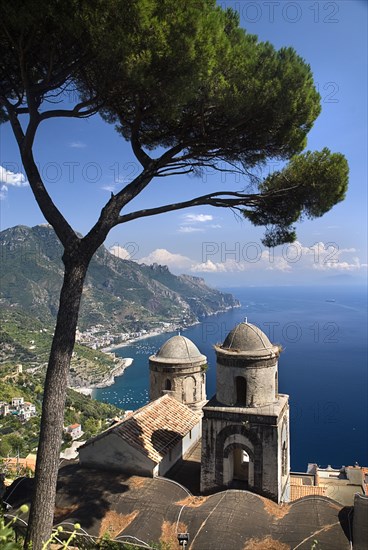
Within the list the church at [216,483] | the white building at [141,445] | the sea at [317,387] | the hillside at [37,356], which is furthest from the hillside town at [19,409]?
the church at [216,483]

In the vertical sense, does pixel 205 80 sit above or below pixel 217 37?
below

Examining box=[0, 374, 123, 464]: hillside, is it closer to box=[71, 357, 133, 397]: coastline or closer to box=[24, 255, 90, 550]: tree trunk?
box=[71, 357, 133, 397]: coastline

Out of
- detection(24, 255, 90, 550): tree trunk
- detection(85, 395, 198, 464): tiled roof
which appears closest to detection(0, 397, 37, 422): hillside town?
detection(85, 395, 198, 464): tiled roof

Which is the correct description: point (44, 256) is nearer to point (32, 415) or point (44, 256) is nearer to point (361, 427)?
point (32, 415)

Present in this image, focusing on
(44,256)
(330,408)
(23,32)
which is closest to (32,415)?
(330,408)

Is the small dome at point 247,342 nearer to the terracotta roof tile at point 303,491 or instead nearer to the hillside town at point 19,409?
the terracotta roof tile at point 303,491

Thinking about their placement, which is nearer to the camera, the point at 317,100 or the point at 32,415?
the point at 317,100
